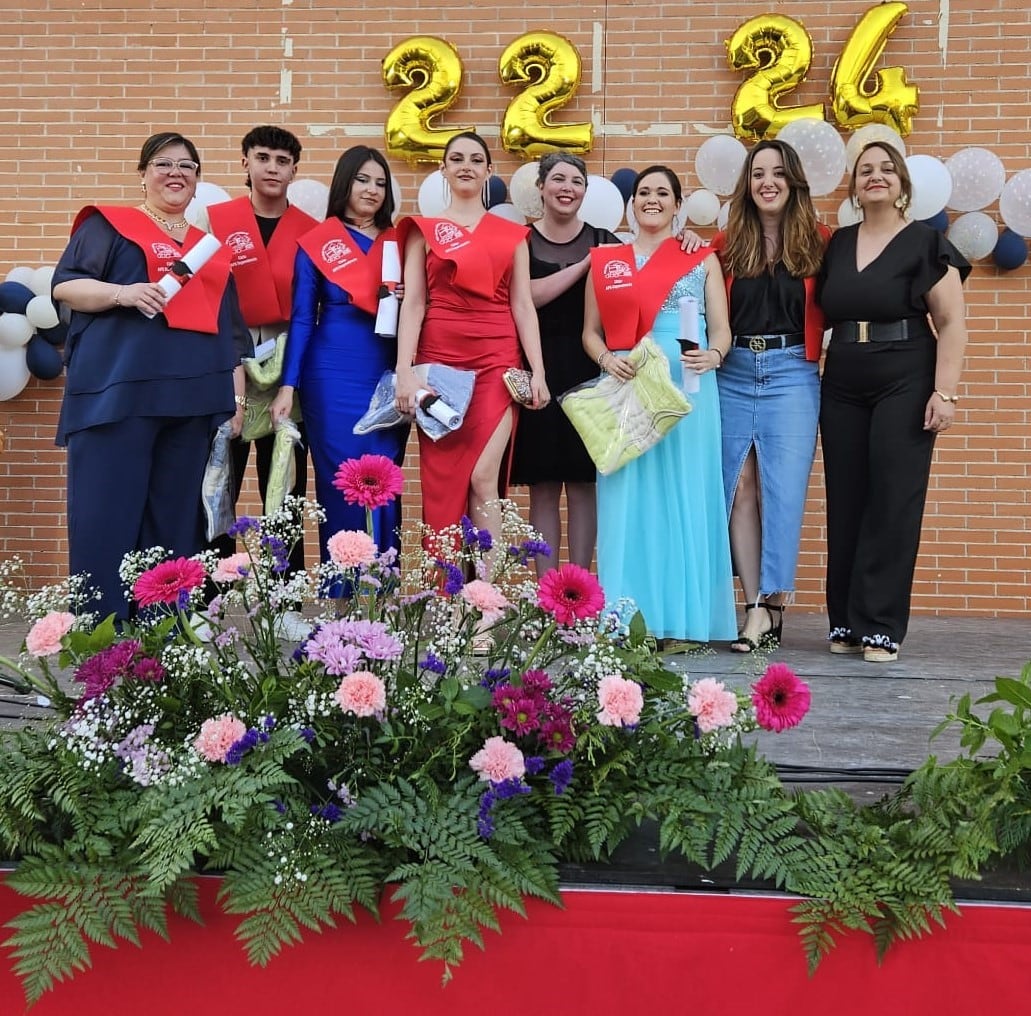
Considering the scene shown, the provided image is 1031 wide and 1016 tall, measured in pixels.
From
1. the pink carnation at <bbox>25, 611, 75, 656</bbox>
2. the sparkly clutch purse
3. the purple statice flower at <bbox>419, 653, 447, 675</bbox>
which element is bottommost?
the purple statice flower at <bbox>419, 653, 447, 675</bbox>

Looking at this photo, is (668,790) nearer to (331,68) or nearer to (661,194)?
(661,194)

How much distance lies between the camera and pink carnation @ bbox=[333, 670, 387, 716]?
4.92ft

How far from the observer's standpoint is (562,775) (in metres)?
1.58

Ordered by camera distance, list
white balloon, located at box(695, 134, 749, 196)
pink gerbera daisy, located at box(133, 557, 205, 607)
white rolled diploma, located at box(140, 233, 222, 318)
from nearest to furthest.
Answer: pink gerbera daisy, located at box(133, 557, 205, 607)
white rolled diploma, located at box(140, 233, 222, 318)
white balloon, located at box(695, 134, 749, 196)

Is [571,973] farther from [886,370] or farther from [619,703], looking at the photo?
[886,370]

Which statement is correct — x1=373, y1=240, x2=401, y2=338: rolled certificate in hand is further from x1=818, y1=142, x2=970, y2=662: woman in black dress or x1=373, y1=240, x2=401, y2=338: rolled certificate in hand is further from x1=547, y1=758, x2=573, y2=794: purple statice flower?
x1=547, y1=758, x2=573, y2=794: purple statice flower

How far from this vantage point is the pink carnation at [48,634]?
1.63m

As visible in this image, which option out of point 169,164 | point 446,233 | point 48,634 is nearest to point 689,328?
point 446,233

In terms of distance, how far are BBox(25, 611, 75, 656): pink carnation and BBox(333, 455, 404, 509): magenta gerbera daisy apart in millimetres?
438

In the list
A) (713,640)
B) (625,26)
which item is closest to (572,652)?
(713,640)

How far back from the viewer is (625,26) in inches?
199

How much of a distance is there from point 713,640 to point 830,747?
1.37m

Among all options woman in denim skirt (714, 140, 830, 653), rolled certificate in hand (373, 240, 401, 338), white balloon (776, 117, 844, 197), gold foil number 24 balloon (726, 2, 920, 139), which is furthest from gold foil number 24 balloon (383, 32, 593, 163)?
rolled certificate in hand (373, 240, 401, 338)

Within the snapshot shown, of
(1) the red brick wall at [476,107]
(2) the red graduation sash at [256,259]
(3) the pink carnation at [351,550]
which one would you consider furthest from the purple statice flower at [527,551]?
(1) the red brick wall at [476,107]
